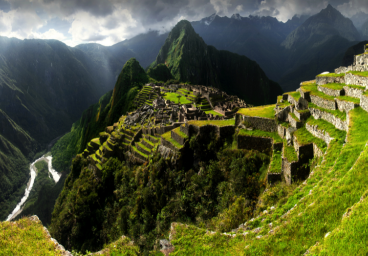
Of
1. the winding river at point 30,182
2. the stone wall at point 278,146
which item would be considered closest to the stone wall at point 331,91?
the stone wall at point 278,146

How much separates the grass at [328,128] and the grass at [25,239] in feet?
45.7

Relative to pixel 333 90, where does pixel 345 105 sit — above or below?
below

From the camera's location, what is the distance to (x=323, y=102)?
1409 centimetres

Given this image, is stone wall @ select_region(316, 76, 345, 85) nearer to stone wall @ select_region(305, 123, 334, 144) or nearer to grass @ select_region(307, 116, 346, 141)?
grass @ select_region(307, 116, 346, 141)

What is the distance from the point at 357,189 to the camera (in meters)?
6.24

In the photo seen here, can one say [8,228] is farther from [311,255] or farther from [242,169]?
[242,169]

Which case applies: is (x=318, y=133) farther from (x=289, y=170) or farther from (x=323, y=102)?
(x=323, y=102)

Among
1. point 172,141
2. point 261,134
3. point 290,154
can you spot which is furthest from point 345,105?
point 172,141

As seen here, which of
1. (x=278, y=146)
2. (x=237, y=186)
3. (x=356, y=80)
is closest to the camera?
(x=356, y=80)

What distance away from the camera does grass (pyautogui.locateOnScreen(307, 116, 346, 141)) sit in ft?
34.9

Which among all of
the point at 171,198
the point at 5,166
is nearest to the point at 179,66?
the point at 5,166

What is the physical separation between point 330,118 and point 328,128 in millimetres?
1063

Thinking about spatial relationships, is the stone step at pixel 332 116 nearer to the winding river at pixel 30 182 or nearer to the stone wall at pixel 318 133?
the stone wall at pixel 318 133

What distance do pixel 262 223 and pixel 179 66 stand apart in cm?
19698
